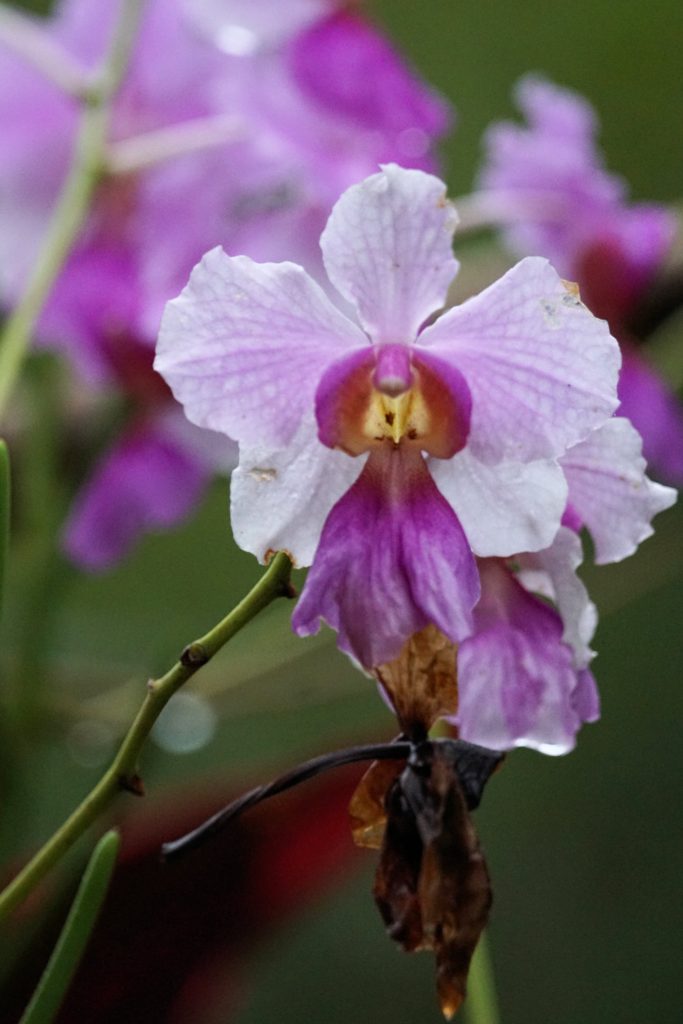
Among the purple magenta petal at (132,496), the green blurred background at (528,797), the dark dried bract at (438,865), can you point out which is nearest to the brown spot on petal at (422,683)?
the dark dried bract at (438,865)

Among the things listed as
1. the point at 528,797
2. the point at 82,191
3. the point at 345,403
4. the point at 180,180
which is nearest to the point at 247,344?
the point at 345,403

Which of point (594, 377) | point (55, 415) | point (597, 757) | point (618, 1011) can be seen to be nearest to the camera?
point (594, 377)

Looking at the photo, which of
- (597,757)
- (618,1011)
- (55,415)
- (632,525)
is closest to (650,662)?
(597,757)

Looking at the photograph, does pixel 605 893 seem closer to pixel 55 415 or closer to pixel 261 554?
pixel 55 415

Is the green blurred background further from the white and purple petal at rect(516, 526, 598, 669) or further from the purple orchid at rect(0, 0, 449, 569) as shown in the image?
the white and purple petal at rect(516, 526, 598, 669)

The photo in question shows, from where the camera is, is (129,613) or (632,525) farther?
(129,613)

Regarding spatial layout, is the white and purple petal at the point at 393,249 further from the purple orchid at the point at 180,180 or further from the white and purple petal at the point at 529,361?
the purple orchid at the point at 180,180

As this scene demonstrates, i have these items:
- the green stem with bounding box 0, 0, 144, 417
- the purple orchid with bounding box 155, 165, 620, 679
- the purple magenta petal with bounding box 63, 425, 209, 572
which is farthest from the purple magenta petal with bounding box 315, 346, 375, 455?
the purple magenta petal with bounding box 63, 425, 209, 572
